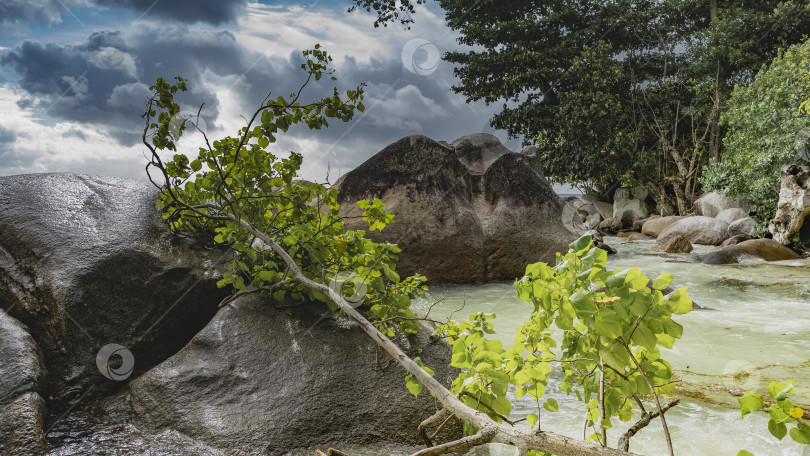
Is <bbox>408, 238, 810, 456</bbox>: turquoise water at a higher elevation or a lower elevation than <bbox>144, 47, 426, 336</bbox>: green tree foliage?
lower

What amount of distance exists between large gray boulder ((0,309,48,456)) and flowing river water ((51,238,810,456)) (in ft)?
0.43

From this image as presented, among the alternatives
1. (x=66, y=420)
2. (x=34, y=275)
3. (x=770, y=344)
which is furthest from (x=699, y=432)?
(x=34, y=275)

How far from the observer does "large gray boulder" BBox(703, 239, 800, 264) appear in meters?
10.3

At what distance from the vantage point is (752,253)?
1066cm

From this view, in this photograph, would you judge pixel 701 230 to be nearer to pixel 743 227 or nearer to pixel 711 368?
pixel 743 227

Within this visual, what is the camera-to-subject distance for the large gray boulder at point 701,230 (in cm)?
1439

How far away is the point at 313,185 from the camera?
10.1 ft

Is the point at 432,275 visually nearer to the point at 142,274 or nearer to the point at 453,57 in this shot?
the point at 142,274

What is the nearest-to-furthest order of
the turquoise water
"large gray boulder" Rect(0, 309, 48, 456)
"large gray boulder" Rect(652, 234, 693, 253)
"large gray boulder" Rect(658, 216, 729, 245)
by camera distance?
"large gray boulder" Rect(0, 309, 48, 456) → the turquoise water → "large gray boulder" Rect(652, 234, 693, 253) → "large gray boulder" Rect(658, 216, 729, 245)

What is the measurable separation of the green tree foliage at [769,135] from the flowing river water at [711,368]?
5.68 meters

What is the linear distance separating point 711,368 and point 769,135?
1269 centimetres

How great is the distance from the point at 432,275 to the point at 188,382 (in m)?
4.88

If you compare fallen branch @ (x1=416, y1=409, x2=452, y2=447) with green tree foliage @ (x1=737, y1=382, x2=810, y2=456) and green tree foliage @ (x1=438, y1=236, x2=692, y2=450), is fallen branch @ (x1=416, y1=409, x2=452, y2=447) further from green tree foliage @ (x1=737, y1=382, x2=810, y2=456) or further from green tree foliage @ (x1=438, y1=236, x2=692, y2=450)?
green tree foliage @ (x1=737, y1=382, x2=810, y2=456)

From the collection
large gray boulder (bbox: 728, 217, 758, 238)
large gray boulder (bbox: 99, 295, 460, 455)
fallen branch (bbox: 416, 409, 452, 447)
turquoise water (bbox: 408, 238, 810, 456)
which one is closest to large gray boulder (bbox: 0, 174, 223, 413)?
large gray boulder (bbox: 99, 295, 460, 455)
